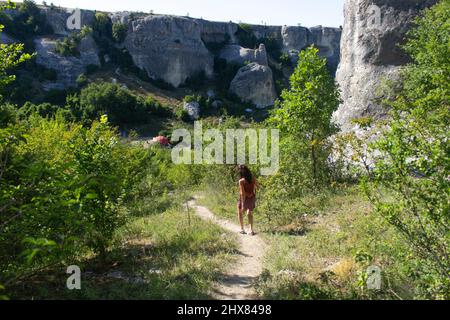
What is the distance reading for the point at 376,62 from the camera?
55.9ft

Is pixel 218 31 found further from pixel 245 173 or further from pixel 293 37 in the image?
pixel 245 173

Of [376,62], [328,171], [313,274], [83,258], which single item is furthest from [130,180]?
[376,62]

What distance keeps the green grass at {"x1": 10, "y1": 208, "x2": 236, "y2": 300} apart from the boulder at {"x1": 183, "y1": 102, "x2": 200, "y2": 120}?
4156cm

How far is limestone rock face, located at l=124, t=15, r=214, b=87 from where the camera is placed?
57.8 metres

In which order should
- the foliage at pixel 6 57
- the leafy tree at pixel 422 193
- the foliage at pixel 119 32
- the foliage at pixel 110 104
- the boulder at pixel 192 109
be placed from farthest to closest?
the foliage at pixel 119 32
the boulder at pixel 192 109
the foliage at pixel 110 104
the foliage at pixel 6 57
the leafy tree at pixel 422 193

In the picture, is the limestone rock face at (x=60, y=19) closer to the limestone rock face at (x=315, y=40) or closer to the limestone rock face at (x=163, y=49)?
the limestone rock face at (x=163, y=49)

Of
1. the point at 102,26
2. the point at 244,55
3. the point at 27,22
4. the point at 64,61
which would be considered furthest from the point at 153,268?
the point at 244,55

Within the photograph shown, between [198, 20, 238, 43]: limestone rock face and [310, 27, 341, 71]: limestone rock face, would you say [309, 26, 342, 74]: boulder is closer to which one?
[310, 27, 341, 71]: limestone rock face

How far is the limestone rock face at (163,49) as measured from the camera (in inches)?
2275

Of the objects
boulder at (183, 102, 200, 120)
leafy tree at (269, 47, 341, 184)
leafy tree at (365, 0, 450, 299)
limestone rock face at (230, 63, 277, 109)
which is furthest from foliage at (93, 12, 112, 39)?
leafy tree at (365, 0, 450, 299)

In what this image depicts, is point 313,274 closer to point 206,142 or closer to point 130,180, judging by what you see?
point 130,180

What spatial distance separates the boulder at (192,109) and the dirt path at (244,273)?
4191 centimetres

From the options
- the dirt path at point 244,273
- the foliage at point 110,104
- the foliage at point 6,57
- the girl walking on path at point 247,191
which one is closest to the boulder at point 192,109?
the foliage at point 110,104

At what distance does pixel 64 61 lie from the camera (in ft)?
168
